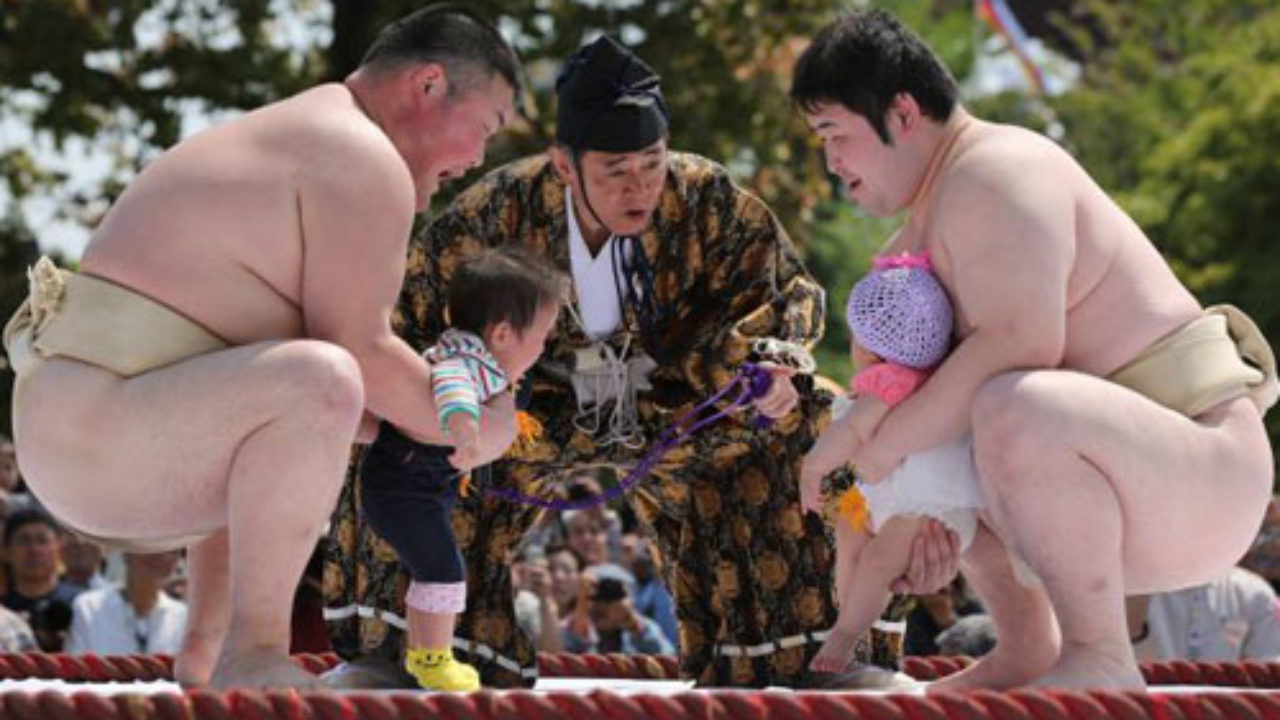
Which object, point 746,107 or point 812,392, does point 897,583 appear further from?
point 746,107

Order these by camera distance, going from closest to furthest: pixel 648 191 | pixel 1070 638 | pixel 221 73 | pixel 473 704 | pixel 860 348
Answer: pixel 473 704
pixel 1070 638
pixel 860 348
pixel 648 191
pixel 221 73

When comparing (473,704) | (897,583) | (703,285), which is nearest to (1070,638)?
(897,583)

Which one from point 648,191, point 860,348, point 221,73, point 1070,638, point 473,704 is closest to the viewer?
point 473,704

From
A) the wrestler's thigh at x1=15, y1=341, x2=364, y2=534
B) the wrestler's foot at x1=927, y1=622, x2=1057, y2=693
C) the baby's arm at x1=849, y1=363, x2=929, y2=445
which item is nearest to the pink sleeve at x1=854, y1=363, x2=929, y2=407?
the baby's arm at x1=849, y1=363, x2=929, y2=445

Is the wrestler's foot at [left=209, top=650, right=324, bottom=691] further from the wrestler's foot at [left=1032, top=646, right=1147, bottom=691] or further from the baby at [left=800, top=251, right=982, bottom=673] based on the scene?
the wrestler's foot at [left=1032, top=646, right=1147, bottom=691]

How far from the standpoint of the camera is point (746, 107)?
38.0 feet

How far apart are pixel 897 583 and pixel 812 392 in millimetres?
751

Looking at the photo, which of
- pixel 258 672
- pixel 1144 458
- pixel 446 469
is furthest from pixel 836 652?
pixel 258 672

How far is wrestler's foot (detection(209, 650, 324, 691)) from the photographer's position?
3.61 meters

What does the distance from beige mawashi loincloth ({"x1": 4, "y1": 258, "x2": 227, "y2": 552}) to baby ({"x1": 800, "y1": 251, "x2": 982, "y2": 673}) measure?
3.57ft

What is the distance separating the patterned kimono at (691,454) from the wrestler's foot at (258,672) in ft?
3.83

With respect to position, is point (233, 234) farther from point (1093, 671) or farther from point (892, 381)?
point (1093, 671)

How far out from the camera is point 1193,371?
12.9 feet

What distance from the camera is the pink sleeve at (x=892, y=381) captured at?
13.0ft
